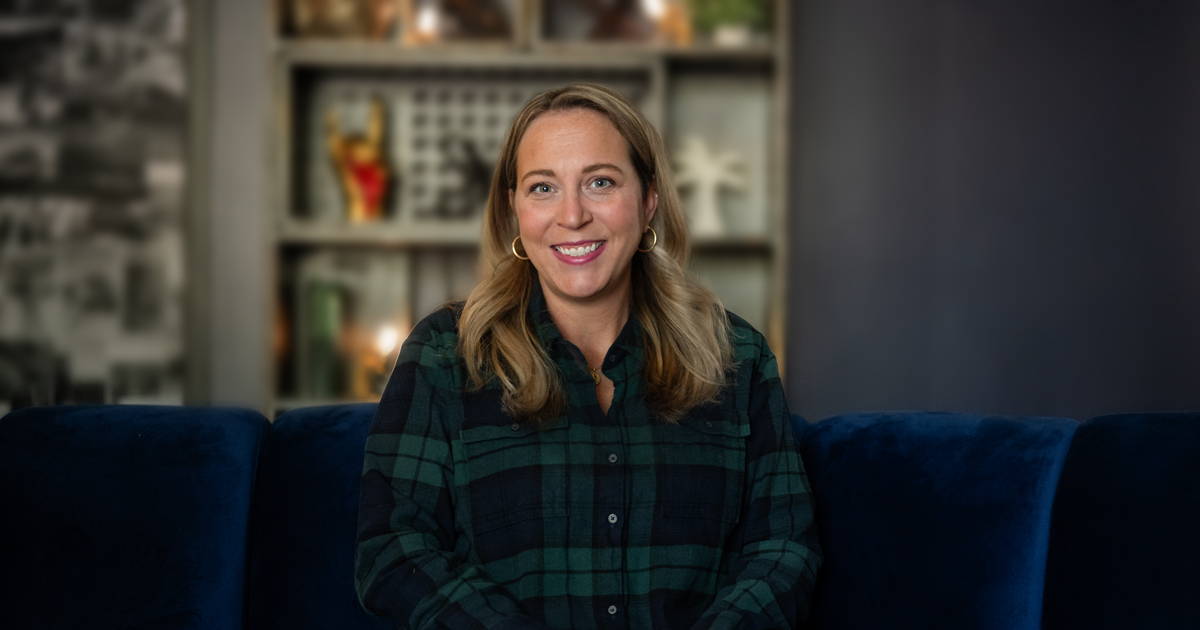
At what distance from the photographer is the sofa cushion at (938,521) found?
1.47 m

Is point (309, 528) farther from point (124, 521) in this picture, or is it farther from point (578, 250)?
point (578, 250)

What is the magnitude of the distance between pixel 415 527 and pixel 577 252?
1.51 feet

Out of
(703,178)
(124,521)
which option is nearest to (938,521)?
(124,521)

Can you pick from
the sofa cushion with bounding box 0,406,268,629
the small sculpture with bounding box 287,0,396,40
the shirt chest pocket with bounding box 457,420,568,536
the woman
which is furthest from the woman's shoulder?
the small sculpture with bounding box 287,0,396,40

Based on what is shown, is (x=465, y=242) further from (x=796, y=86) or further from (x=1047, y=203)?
(x=1047, y=203)

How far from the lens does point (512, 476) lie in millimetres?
1461

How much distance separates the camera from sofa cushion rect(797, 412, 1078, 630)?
1.47 m

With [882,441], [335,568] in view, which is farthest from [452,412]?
[882,441]

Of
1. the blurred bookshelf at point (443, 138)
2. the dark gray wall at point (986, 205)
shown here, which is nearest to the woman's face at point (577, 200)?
the blurred bookshelf at point (443, 138)

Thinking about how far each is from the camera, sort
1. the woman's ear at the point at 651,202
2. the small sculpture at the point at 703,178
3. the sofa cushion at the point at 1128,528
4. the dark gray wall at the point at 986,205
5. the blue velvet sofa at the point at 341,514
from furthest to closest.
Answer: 1. the dark gray wall at the point at 986,205
2. the small sculpture at the point at 703,178
3. the woman's ear at the point at 651,202
4. the blue velvet sofa at the point at 341,514
5. the sofa cushion at the point at 1128,528

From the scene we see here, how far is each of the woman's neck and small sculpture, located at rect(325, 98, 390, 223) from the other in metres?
1.91

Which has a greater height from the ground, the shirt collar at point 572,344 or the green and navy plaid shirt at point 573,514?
the shirt collar at point 572,344

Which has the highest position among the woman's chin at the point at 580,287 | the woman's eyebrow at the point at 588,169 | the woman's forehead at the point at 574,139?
the woman's forehead at the point at 574,139

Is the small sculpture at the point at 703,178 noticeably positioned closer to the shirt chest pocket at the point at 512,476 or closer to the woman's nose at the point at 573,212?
the woman's nose at the point at 573,212
